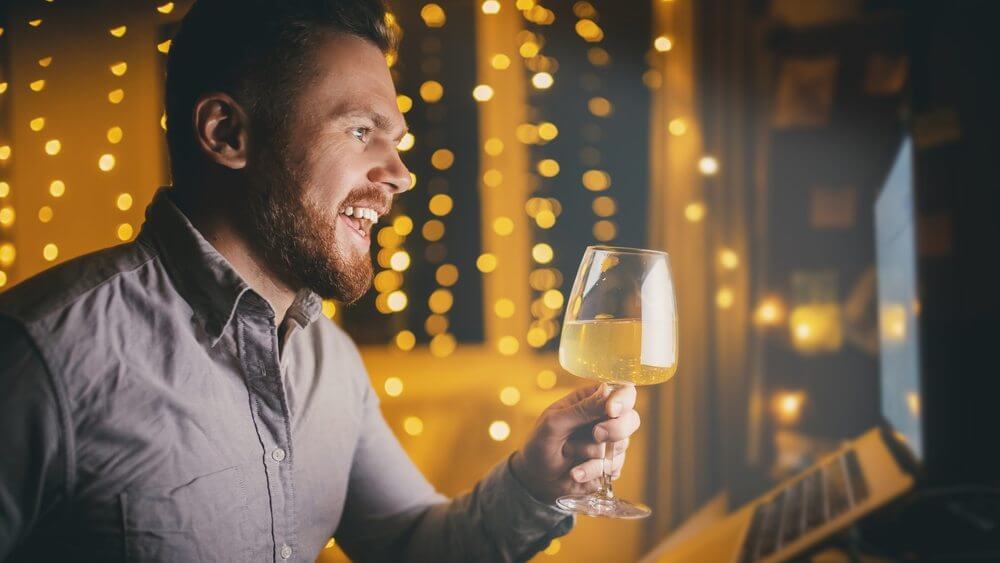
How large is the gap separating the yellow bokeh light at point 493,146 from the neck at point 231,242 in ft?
6.15

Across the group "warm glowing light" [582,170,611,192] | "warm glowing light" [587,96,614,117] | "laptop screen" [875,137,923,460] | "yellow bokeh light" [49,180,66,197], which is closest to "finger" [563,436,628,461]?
"laptop screen" [875,137,923,460]

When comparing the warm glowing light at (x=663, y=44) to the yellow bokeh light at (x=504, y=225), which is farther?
the yellow bokeh light at (x=504, y=225)

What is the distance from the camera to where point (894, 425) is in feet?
4.89

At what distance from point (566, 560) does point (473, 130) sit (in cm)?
180

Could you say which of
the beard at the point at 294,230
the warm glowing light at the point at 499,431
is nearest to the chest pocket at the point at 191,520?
the beard at the point at 294,230

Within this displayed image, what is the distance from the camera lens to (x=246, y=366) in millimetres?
988


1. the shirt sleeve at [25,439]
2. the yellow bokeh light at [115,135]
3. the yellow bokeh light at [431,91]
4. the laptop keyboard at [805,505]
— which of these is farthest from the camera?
the yellow bokeh light at [431,91]

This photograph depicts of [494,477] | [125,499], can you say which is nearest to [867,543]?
[494,477]

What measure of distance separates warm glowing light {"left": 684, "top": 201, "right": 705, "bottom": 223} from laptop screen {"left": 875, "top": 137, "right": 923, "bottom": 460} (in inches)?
25.1

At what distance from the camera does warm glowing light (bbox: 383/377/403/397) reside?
281cm

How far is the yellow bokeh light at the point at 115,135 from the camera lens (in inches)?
50.8

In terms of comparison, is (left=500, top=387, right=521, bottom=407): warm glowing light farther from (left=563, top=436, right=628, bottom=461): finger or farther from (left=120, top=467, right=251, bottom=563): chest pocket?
(left=120, top=467, right=251, bottom=563): chest pocket

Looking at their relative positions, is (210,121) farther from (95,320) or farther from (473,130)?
(473,130)

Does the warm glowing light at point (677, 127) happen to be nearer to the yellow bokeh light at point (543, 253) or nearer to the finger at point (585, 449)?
the yellow bokeh light at point (543, 253)
